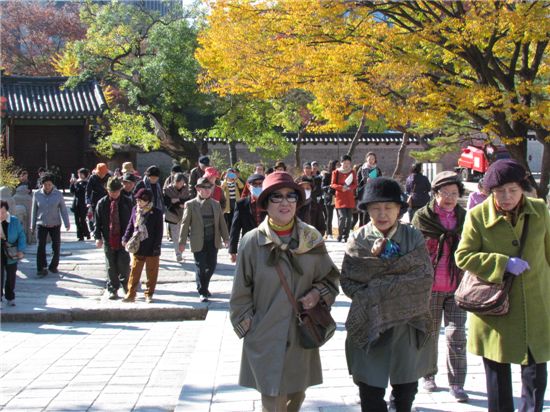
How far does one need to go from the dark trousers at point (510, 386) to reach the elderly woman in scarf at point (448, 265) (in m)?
0.88

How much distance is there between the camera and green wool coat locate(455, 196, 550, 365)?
402 centimetres

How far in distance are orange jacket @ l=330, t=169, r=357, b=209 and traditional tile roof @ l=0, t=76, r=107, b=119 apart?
517 inches

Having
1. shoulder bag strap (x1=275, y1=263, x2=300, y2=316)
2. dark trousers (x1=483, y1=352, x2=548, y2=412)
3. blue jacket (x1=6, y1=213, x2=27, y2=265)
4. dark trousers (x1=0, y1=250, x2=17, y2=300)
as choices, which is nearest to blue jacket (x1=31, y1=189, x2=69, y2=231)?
blue jacket (x1=6, y1=213, x2=27, y2=265)

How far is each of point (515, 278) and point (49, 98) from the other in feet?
78.5

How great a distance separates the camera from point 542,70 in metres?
11.3

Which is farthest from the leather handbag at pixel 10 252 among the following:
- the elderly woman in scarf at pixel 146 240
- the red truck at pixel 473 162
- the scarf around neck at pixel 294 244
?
the red truck at pixel 473 162

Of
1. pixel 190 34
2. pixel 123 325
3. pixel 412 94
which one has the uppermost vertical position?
pixel 190 34

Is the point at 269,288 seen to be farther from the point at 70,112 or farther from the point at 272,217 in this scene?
the point at 70,112

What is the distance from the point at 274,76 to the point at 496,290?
26.2 feet

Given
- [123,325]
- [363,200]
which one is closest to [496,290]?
[363,200]

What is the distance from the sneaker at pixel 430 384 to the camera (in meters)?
5.24

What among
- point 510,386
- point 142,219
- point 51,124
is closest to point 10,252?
point 142,219

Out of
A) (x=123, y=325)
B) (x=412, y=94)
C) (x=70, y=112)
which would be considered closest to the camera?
(x=123, y=325)

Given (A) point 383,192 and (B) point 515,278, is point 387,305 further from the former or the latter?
(B) point 515,278
